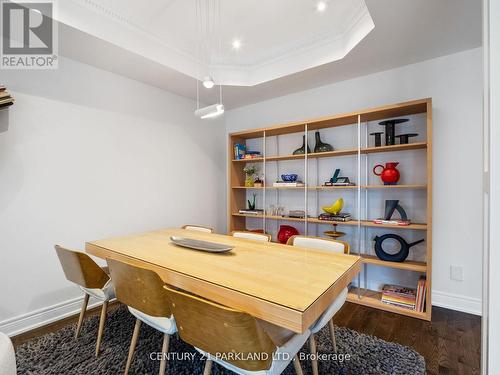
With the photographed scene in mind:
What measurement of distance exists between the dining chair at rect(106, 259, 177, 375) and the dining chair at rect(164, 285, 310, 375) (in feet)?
0.66

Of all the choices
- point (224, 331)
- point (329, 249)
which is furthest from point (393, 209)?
point (224, 331)

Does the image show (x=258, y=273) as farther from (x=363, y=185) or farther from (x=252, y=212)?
(x=252, y=212)

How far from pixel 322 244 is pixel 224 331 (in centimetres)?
119

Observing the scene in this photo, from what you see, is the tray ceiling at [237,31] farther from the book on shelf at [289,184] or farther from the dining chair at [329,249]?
the dining chair at [329,249]

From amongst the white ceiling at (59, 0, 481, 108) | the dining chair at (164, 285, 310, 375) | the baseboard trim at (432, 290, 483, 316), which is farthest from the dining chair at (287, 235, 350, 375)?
the white ceiling at (59, 0, 481, 108)

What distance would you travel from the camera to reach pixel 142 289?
1281mm

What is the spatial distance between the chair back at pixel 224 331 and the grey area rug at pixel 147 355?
76 centimetres

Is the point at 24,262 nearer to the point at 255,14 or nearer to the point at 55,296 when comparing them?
the point at 55,296

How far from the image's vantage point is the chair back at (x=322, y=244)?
1801 millimetres

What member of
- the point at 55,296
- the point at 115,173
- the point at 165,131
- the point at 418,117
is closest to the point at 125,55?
the point at 165,131

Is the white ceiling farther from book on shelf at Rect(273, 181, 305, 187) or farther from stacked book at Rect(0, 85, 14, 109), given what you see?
book on shelf at Rect(273, 181, 305, 187)

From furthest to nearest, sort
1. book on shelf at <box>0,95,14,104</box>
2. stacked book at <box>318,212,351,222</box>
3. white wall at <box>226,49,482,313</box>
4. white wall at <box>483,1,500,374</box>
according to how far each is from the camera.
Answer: stacked book at <box>318,212,351,222</box> < white wall at <box>226,49,482,313</box> < book on shelf at <box>0,95,14,104</box> < white wall at <box>483,1,500,374</box>

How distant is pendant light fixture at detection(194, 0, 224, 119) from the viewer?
1.97 m

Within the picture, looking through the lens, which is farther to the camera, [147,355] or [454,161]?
[454,161]
